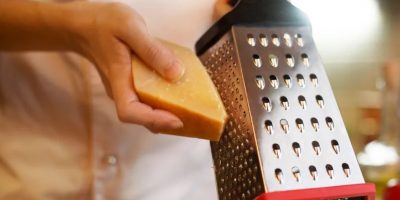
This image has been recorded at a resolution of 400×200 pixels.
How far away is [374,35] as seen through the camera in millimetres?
1440

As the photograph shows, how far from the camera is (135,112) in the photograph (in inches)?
16.5

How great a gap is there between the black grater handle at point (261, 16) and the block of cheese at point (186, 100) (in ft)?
0.26

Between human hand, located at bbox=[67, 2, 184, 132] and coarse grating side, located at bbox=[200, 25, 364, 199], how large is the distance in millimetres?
61

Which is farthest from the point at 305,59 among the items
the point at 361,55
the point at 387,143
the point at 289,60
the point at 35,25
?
the point at 361,55

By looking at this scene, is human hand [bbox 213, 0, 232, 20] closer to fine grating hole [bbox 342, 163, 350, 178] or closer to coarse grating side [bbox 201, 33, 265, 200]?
coarse grating side [bbox 201, 33, 265, 200]

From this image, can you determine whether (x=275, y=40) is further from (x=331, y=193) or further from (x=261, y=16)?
(x=331, y=193)

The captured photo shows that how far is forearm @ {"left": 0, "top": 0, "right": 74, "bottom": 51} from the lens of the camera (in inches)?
20.0

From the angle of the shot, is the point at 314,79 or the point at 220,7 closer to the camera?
the point at 314,79

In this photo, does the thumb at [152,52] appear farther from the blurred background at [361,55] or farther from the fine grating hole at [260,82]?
the blurred background at [361,55]

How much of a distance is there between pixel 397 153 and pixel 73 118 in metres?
0.88

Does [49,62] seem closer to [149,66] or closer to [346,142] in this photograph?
[149,66]

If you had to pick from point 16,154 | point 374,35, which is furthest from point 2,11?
point 374,35

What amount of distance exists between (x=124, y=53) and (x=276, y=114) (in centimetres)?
13

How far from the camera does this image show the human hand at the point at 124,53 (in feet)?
1.39
